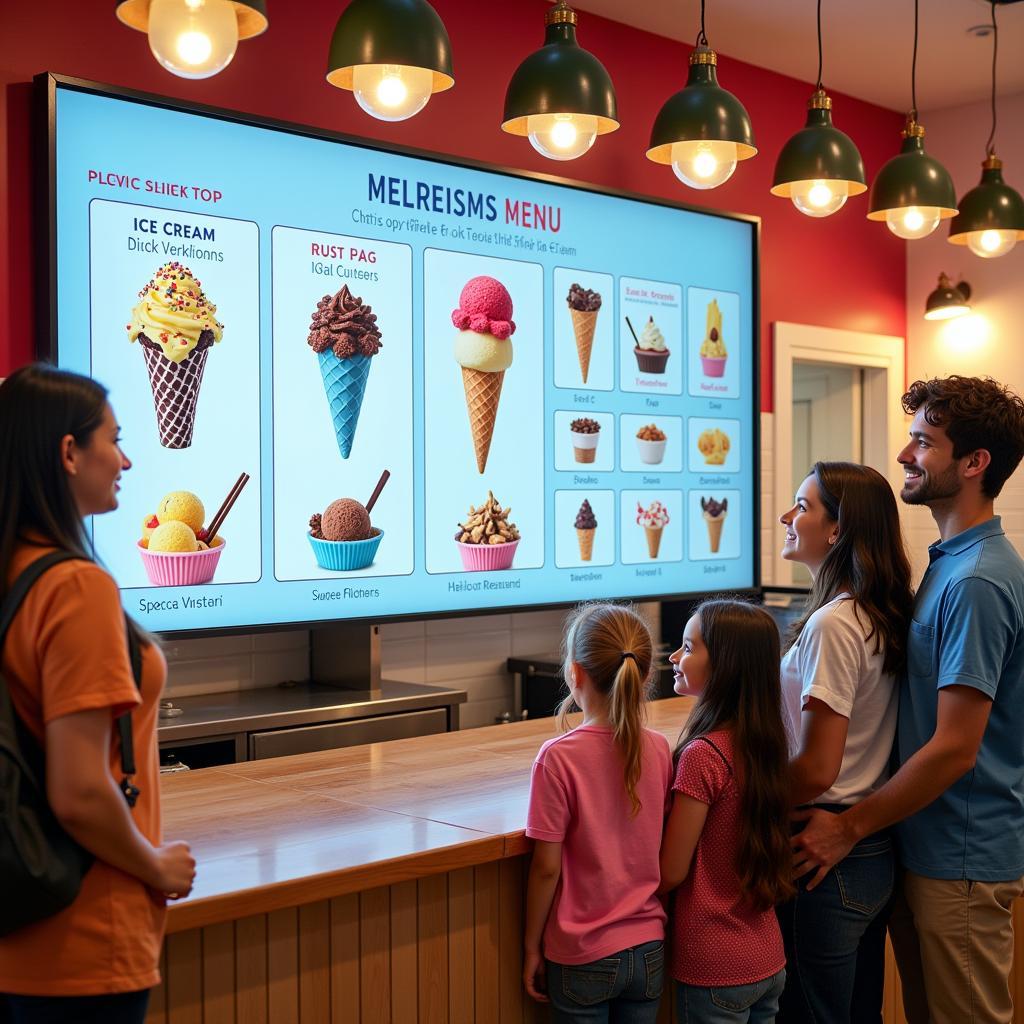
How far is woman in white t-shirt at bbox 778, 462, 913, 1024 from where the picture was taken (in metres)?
2.01

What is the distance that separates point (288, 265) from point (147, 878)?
2250 mm

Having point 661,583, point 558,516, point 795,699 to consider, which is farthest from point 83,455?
point 661,583

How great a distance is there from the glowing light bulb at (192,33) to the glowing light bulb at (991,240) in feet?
8.56

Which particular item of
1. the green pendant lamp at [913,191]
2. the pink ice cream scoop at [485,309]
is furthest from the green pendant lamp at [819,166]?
the pink ice cream scoop at [485,309]

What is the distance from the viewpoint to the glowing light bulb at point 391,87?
89.7 inches

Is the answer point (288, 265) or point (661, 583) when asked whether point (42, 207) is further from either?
point (661, 583)

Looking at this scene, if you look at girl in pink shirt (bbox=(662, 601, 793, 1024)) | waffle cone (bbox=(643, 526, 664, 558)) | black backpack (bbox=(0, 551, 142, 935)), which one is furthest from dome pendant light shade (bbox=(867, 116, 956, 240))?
black backpack (bbox=(0, 551, 142, 935))

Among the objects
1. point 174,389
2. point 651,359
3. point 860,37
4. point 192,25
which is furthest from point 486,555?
point 860,37

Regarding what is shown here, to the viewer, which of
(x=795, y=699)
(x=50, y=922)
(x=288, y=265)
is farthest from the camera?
(x=288, y=265)

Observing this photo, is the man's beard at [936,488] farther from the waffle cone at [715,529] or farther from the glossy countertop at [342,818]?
the waffle cone at [715,529]

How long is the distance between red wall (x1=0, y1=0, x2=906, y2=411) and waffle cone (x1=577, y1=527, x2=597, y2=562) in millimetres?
1170

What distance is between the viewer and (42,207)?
2896 mm

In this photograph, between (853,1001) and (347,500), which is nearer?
(853,1001)

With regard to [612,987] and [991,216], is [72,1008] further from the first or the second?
[991,216]
